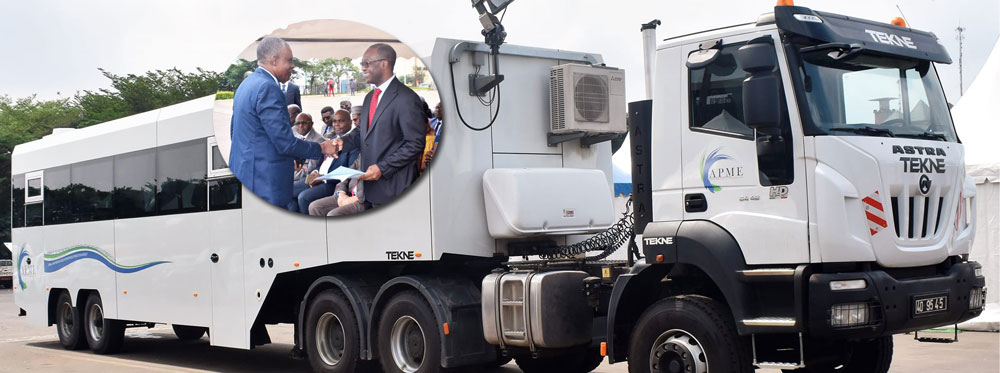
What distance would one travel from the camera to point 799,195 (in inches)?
282

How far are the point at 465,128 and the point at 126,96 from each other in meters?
40.1

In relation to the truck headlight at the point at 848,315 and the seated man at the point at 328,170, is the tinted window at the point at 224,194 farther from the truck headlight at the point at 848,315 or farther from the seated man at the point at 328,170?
the truck headlight at the point at 848,315

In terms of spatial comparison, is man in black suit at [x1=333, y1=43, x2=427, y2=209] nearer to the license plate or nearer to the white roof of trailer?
the white roof of trailer

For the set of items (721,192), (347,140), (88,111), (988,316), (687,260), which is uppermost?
(88,111)

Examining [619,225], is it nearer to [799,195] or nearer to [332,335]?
[799,195]

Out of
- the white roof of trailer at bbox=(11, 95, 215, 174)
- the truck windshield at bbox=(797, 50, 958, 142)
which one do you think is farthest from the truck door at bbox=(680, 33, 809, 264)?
the white roof of trailer at bbox=(11, 95, 215, 174)

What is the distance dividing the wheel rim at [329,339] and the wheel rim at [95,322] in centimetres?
567

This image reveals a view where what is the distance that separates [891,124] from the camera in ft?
24.5

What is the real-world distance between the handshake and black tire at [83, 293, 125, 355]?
Result: 613 centimetres

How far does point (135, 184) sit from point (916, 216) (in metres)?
10.1

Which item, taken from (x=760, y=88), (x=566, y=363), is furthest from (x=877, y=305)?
(x=566, y=363)

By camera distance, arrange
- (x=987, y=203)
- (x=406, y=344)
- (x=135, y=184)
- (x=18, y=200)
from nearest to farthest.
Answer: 1. (x=406, y=344)
2. (x=135, y=184)
3. (x=987, y=203)
4. (x=18, y=200)

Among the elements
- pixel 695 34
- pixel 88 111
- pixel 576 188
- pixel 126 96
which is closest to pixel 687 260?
pixel 695 34

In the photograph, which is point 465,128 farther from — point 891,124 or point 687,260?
point 891,124
